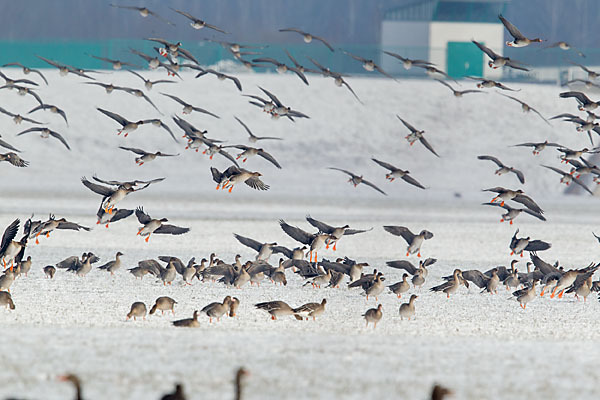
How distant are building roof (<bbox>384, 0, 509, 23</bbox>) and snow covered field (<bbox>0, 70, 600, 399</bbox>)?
831cm

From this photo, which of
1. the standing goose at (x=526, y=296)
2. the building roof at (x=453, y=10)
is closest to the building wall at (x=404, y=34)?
the building roof at (x=453, y=10)

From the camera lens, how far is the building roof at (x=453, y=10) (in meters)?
58.6

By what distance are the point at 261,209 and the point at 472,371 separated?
2182cm

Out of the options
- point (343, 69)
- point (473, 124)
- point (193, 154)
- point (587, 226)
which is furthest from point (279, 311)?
point (343, 69)

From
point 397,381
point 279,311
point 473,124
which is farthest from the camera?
point 473,124

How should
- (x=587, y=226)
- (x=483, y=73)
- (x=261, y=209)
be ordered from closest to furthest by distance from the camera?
1. (x=587, y=226)
2. (x=261, y=209)
3. (x=483, y=73)

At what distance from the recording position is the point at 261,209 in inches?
1225

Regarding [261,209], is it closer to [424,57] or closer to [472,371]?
[472,371]

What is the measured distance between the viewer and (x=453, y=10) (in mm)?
58906

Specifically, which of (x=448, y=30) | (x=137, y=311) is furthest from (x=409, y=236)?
(x=448, y=30)

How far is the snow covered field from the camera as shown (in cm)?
923

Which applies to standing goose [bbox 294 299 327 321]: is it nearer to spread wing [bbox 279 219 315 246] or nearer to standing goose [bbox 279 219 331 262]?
standing goose [bbox 279 219 331 262]

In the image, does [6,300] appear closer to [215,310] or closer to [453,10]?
[215,310]

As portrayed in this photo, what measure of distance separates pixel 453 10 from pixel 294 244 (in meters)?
39.3
